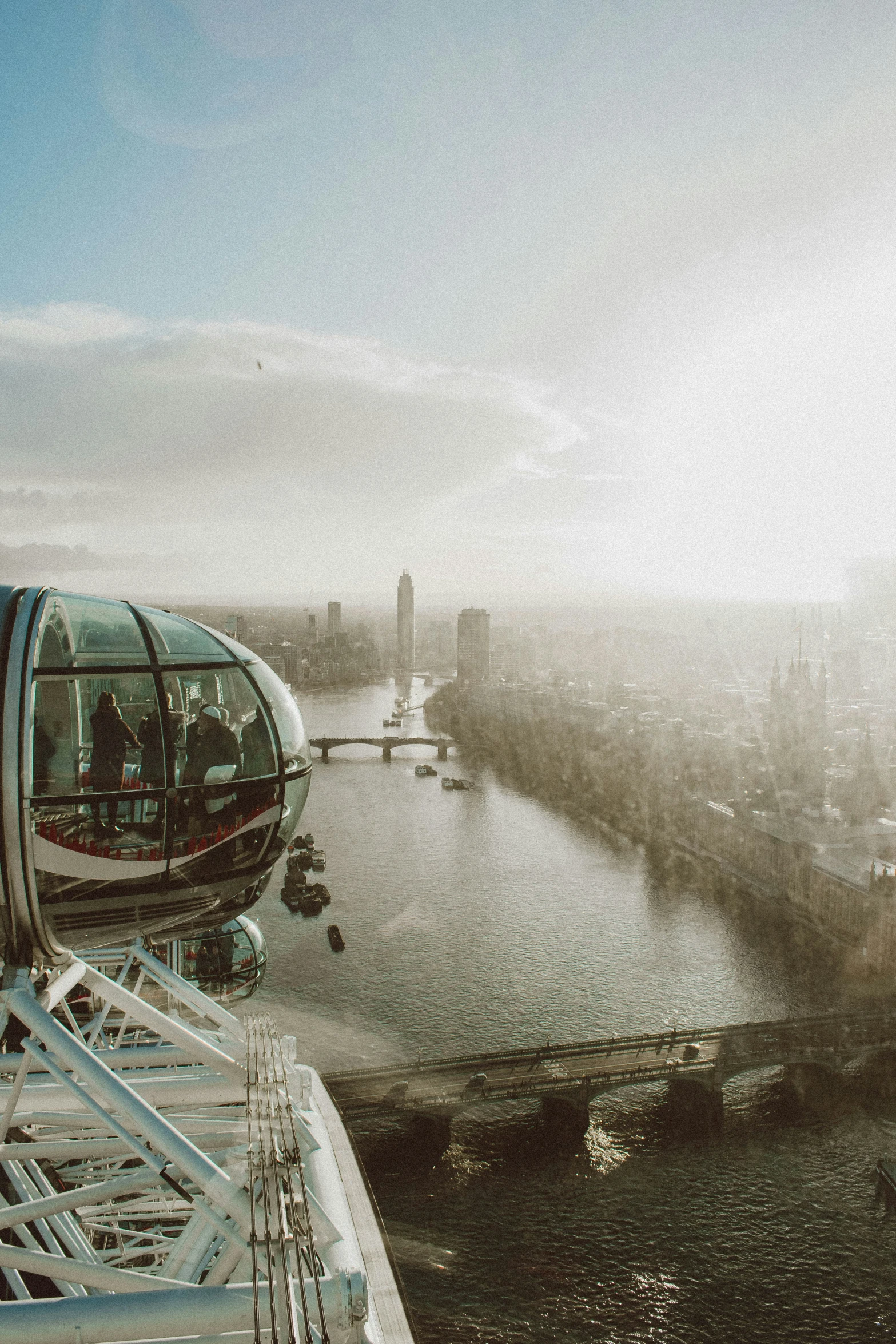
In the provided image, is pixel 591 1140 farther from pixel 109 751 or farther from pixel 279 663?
pixel 279 663

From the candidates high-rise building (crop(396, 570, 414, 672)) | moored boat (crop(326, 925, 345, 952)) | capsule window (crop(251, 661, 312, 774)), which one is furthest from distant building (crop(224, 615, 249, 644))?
high-rise building (crop(396, 570, 414, 672))

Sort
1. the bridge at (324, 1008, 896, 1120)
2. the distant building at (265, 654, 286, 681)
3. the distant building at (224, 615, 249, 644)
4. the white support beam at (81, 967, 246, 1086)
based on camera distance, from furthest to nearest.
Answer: the distant building at (265, 654, 286, 681) → the distant building at (224, 615, 249, 644) → the bridge at (324, 1008, 896, 1120) → the white support beam at (81, 967, 246, 1086)

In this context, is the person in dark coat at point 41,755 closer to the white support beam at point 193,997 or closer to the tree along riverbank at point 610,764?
the white support beam at point 193,997

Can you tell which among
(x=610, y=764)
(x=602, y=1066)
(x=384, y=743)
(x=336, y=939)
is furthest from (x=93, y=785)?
(x=384, y=743)

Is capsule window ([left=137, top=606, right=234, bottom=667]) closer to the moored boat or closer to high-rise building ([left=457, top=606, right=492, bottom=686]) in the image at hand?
the moored boat

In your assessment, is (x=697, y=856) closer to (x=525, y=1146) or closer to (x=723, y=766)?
(x=723, y=766)

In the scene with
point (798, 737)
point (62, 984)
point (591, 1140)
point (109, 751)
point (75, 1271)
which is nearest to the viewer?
point (75, 1271)
